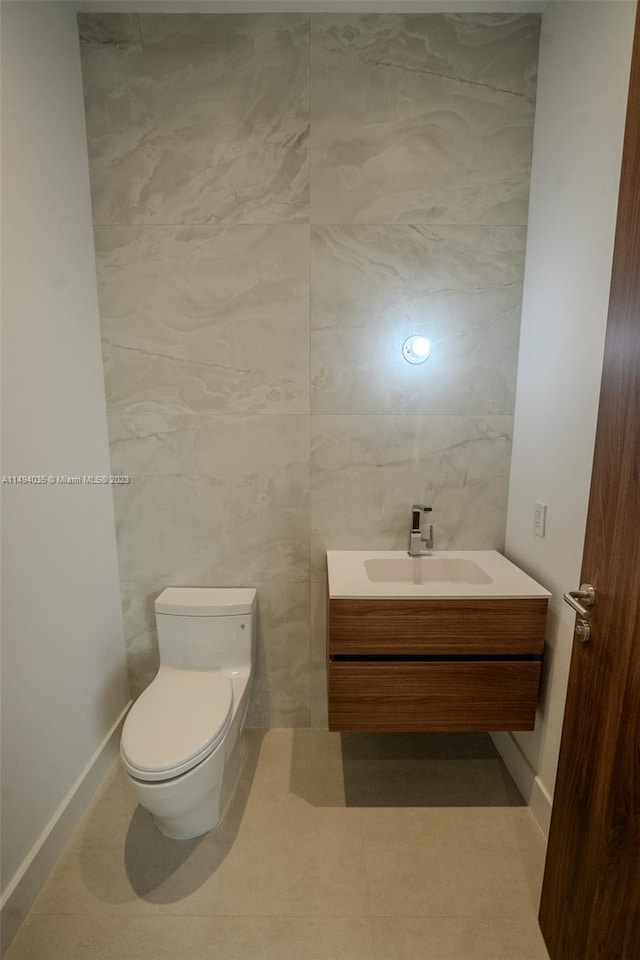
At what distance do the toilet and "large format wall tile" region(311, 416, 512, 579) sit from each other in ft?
1.60

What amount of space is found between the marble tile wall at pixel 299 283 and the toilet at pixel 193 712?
0.56ft

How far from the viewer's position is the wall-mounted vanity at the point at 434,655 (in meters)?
1.50

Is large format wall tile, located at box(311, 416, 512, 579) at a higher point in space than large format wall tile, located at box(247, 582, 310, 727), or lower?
higher

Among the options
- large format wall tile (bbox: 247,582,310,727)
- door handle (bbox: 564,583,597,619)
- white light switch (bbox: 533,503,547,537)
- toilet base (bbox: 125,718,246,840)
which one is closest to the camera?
door handle (bbox: 564,583,597,619)

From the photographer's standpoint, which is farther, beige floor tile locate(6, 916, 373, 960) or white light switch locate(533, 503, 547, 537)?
white light switch locate(533, 503, 547, 537)

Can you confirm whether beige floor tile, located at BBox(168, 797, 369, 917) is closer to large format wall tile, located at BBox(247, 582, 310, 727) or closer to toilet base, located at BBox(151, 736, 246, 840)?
toilet base, located at BBox(151, 736, 246, 840)

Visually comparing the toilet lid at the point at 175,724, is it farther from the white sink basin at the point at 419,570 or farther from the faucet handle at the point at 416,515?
the faucet handle at the point at 416,515

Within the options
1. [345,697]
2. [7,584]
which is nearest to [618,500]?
[345,697]

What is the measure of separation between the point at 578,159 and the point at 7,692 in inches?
93.2

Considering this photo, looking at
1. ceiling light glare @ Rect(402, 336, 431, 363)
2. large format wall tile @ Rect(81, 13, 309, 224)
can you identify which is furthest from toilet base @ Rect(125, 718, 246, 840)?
large format wall tile @ Rect(81, 13, 309, 224)

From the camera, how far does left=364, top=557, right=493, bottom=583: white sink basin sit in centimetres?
186

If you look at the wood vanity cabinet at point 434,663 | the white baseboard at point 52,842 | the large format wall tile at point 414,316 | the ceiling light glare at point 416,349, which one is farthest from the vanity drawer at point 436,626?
the white baseboard at point 52,842

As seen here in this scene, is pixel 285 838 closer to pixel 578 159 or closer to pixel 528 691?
pixel 528 691

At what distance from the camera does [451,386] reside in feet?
6.01
